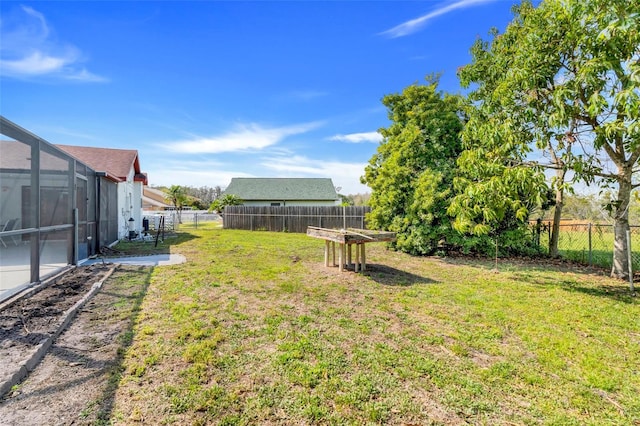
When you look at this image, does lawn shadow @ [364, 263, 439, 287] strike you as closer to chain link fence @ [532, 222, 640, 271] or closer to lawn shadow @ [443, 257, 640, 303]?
lawn shadow @ [443, 257, 640, 303]

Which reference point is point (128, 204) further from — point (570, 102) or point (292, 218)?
point (570, 102)

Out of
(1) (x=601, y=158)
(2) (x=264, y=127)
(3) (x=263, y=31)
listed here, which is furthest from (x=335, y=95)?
(1) (x=601, y=158)

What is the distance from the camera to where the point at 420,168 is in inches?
387

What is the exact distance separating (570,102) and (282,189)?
24735 mm

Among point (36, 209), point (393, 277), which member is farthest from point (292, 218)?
point (36, 209)

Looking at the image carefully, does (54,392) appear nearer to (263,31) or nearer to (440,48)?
(263,31)

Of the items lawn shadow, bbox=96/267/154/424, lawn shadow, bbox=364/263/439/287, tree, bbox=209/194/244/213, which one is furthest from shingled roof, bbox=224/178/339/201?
lawn shadow, bbox=96/267/154/424

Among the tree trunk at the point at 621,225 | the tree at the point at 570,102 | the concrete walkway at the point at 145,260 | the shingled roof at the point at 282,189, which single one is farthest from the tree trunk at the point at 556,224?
the shingled roof at the point at 282,189

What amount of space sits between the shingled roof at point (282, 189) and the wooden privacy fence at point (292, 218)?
787 centimetres

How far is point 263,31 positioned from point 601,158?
29.4ft

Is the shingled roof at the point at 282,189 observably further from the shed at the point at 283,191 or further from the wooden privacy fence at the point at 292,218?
the wooden privacy fence at the point at 292,218

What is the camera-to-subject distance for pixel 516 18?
8039 mm

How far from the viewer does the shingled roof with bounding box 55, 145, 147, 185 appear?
43.3 feet

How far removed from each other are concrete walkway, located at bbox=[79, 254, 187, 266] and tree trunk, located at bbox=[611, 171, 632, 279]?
10.0m
